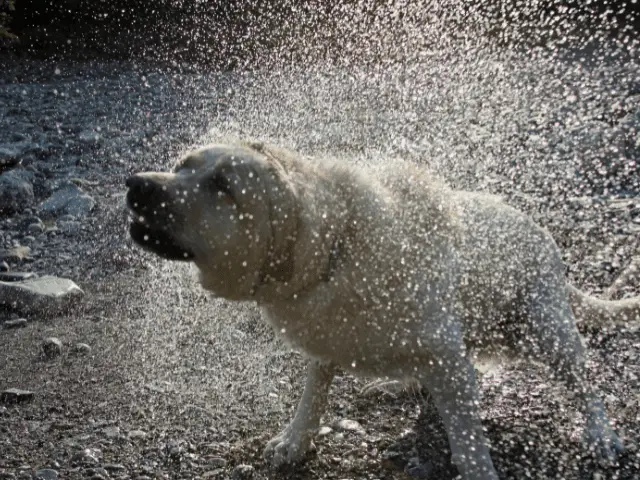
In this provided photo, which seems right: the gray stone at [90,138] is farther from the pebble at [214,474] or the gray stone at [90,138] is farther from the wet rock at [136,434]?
the pebble at [214,474]

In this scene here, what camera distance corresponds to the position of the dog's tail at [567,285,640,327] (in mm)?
4809

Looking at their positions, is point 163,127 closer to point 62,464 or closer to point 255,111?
point 255,111

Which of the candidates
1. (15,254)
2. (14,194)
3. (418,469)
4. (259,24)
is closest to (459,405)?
(418,469)

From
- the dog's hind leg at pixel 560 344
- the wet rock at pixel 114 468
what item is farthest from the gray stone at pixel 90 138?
the dog's hind leg at pixel 560 344

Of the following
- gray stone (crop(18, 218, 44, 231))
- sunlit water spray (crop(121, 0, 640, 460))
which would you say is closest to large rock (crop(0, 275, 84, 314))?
sunlit water spray (crop(121, 0, 640, 460))

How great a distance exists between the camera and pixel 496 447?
4340mm

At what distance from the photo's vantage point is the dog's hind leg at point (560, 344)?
432 cm

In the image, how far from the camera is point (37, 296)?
6.45 m

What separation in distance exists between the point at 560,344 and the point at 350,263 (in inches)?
57.2

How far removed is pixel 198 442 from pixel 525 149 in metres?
6.81

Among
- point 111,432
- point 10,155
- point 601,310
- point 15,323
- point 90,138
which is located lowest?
point 10,155

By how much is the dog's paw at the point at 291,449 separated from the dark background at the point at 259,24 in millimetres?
13545

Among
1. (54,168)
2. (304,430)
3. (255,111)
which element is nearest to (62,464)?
(304,430)

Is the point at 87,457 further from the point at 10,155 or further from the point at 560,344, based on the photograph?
the point at 10,155
